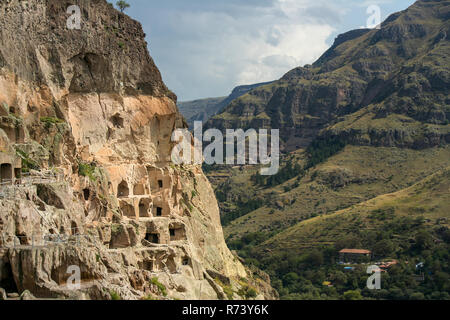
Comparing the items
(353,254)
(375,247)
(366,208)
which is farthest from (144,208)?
(366,208)

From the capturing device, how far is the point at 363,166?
18038 centimetres

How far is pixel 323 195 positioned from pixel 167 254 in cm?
11767

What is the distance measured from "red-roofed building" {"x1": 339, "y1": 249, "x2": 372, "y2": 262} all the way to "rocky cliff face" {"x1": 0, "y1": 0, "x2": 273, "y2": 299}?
2108 inches

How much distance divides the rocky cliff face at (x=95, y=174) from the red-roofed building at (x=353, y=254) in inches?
2108

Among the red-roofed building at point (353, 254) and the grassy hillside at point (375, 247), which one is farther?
the red-roofed building at point (353, 254)

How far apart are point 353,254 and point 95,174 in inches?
3328

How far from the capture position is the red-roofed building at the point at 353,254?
13175 cm

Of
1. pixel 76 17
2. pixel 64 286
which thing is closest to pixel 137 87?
pixel 76 17

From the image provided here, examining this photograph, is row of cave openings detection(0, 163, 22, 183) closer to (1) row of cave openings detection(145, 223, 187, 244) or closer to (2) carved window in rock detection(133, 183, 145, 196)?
(1) row of cave openings detection(145, 223, 187, 244)

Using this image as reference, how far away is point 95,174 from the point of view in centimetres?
5644

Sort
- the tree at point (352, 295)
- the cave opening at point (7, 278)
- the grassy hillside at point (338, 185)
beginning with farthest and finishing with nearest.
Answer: the grassy hillside at point (338, 185)
the tree at point (352, 295)
the cave opening at point (7, 278)

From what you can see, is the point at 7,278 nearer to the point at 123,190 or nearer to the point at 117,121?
the point at 123,190

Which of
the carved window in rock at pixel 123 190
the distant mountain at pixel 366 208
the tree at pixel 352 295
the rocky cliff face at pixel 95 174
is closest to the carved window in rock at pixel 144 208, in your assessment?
the rocky cliff face at pixel 95 174

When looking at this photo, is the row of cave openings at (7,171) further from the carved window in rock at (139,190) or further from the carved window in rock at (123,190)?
the carved window in rock at (139,190)
